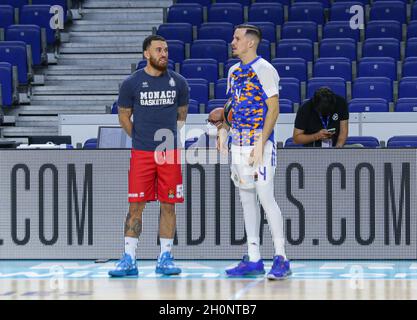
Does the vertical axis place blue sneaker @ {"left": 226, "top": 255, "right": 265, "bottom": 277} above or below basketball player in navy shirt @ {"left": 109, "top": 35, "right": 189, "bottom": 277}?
below

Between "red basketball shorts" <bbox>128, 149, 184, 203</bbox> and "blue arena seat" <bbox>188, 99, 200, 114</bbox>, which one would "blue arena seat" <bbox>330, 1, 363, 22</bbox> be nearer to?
"blue arena seat" <bbox>188, 99, 200, 114</bbox>

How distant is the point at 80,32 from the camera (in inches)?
803

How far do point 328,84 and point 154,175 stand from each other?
710cm

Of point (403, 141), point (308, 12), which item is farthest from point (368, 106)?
point (308, 12)

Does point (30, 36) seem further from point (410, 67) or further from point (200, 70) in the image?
point (410, 67)

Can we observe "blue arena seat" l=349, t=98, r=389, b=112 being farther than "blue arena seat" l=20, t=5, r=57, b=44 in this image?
No

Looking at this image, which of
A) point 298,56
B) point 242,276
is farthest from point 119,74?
point 242,276

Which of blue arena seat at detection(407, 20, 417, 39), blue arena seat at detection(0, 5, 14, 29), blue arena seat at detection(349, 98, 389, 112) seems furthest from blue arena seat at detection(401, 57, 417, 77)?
blue arena seat at detection(0, 5, 14, 29)

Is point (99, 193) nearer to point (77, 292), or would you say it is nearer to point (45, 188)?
point (45, 188)

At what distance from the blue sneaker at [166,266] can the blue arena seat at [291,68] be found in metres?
7.88

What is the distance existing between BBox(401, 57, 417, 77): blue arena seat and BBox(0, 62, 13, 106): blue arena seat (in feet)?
19.5

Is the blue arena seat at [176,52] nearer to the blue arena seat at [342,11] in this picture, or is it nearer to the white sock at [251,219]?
the blue arena seat at [342,11]

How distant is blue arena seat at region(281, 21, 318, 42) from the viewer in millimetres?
18281

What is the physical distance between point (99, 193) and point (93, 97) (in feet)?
26.2
